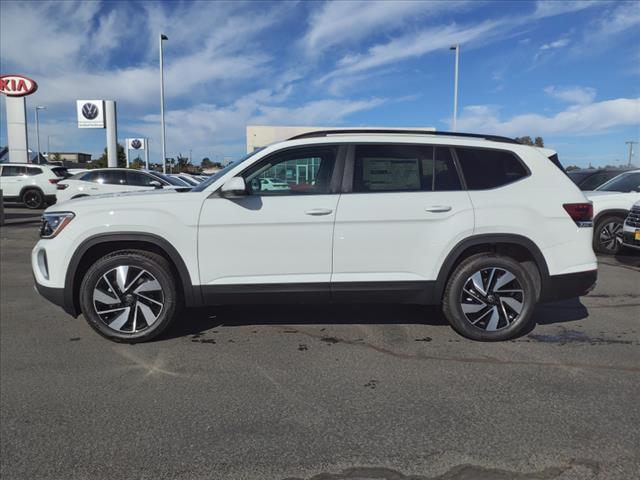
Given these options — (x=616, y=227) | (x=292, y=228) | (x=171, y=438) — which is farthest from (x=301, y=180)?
(x=616, y=227)

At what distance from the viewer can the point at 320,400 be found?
3242 millimetres

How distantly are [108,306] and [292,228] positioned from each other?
5.68 feet

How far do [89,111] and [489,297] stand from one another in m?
31.4

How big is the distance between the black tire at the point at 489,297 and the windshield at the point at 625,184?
6.53 meters

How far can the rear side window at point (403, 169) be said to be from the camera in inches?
165

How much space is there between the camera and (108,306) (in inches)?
163

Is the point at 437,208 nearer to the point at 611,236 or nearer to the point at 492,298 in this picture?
the point at 492,298

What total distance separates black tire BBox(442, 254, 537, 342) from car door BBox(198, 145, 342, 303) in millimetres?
1163

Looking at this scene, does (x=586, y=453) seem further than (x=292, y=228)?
No

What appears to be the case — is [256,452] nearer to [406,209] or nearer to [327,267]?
[327,267]

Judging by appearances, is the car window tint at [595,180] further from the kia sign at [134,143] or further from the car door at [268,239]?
the kia sign at [134,143]

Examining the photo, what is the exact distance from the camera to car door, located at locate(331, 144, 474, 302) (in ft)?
13.4

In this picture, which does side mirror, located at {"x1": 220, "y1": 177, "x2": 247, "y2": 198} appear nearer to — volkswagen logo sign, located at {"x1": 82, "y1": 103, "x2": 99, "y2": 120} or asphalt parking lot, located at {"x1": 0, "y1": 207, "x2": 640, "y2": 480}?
asphalt parking lot, located at {"x1": 0, "y1": 207, "x2": 640, "y2": 480}

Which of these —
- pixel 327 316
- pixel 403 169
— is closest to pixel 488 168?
pixel 403 169
